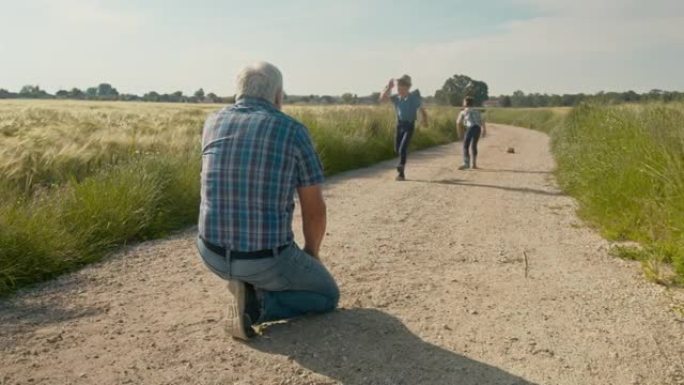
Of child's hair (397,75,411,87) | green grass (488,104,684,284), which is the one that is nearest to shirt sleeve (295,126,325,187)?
green grass (488,104,684,284)

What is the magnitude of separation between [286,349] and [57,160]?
18.4 ft

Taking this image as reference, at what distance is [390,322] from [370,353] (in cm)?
53

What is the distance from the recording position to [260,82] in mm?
3611

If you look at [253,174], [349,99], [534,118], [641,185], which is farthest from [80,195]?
[534,118]

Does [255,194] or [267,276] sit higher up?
[255,194]

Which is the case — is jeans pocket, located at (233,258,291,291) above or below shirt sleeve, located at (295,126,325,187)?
below

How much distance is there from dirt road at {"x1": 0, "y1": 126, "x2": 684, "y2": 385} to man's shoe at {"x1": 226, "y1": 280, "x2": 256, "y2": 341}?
Answer: 0.26 ft

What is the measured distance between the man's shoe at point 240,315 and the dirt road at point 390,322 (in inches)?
3.1

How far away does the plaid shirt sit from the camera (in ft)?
11.4

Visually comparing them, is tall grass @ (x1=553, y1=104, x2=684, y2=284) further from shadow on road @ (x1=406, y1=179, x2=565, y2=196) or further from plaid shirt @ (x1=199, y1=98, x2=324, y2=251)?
plaid shirt @ (x1=199, y1=98, x2=324, y2=251)

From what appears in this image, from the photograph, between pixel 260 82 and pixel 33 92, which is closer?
pixel 260 82

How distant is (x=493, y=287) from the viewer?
4.75 m

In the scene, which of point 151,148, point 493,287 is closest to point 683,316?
point 493,287

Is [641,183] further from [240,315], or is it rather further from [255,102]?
[240,315]
